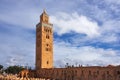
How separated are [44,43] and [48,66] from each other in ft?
22.8

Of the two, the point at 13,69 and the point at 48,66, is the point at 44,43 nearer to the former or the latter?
the point at 48,66

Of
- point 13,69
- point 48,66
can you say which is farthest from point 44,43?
point 13,69

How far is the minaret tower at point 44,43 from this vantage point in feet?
222

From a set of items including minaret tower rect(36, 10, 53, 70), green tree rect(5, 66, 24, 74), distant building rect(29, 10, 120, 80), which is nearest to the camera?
distant building rect(29, 10, 120, 80)

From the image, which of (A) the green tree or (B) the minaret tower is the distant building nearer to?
(B) the minaret tower

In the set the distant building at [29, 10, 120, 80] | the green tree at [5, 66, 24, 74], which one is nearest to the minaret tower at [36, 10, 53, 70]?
the distant building at [29, 10, 120, 80]

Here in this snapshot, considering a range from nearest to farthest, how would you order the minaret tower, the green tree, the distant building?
the distant building
the minaret tower
the green tree

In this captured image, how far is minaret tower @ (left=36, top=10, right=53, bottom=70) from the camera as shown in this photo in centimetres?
6775

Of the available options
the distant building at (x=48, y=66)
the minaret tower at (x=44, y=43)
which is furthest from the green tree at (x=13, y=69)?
the minaret tower at (x=44, y=43)

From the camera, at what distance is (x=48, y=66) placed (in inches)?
2714

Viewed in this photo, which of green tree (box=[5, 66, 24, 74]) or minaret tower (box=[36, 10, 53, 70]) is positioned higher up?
minaret tower (box=[36, 10, 53, 70])

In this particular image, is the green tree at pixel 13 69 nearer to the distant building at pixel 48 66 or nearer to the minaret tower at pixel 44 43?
the distant building at pixel 48 66

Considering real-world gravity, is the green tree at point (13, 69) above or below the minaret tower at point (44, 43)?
below

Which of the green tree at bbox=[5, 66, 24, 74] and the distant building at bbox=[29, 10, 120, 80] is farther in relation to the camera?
the green tree at bbox=[5, 66, 24, 74]
